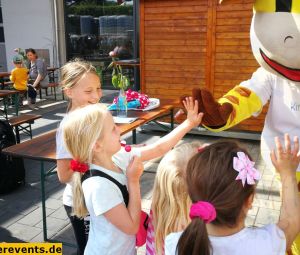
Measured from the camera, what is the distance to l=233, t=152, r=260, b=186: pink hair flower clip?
1.23 metres

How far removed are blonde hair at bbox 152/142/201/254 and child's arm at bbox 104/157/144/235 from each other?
0.09 metres

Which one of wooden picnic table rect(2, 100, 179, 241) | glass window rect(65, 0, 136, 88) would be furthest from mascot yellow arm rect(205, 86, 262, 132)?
glass window rect(65, 0, 136, 88)

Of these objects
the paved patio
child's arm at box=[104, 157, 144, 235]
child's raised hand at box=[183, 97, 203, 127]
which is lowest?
the paved patio

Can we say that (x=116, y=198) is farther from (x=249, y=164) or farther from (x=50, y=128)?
(x=50, y=128)

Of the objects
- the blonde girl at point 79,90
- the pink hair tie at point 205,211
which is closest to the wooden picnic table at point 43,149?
the blonde girl at point 79,90

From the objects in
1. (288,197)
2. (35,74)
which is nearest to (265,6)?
(288,197)

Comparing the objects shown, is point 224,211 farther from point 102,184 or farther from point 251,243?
point 102,184

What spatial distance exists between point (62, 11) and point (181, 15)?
5.66m

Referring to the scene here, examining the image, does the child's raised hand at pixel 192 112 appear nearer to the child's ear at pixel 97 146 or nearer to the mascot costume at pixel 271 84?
the mascot costume at pixel 271 84

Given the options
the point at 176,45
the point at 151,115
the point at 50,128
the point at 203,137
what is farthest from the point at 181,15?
the point at 50,128

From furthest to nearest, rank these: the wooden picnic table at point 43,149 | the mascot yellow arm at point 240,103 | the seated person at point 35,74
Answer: the seated person at point 35,74, the wooden picnic table at point 43,149, the mascot yellow arm at point 240,103

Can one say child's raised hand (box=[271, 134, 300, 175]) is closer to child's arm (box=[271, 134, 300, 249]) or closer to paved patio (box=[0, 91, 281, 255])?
child's arm (box=[271, 134, 300, 249])

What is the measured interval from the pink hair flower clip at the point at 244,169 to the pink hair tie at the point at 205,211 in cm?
14

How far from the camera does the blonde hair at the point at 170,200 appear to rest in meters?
1.56
